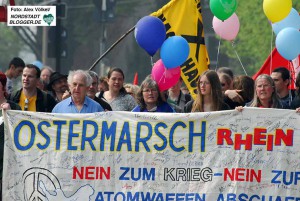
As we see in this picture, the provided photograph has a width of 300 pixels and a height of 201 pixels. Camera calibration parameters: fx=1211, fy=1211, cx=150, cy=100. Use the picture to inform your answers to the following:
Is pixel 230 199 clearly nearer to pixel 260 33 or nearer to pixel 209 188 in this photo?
pixel 209 188

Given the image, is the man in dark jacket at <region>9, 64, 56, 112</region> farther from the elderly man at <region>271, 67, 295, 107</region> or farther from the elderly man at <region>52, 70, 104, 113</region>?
the elderly man at <region>271, 67, 295, 107</region>

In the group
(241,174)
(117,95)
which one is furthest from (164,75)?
(241,174)

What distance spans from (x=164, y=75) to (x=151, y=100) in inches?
42.0

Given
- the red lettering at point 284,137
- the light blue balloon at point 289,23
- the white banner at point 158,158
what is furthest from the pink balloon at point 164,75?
the light blue balloon at point 289,23

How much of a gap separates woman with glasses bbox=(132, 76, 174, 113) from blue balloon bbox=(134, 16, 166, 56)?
112cm

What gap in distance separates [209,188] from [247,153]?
477 mm

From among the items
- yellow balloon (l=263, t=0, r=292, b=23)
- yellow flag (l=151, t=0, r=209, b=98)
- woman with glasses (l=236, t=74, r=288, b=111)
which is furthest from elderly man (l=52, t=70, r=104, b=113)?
yellow flag (l=151, t=0, r=209, b=98)

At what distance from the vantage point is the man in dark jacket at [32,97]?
12.8 m

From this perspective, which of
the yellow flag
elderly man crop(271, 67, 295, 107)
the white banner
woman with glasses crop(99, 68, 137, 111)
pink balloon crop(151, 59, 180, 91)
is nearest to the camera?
the white banner

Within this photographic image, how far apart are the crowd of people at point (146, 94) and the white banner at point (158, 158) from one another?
228 millimetres

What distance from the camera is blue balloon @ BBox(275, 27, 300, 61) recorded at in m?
13.1

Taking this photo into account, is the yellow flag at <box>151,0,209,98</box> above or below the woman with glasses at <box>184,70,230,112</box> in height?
above

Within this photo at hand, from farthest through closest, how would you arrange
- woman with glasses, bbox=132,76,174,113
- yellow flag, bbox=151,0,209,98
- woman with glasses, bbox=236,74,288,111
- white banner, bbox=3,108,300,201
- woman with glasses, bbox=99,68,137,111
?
1. yellow flag, bbox=151,0,209,98
2. woman with glasses, bbox=99,68,137,111
3. woman with glasses, bbox=132,76,174,113
4. woman with glasses, bbox=236,74,288,111
5. white banner, bbox=3,108,300,201

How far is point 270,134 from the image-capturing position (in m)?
11.2
